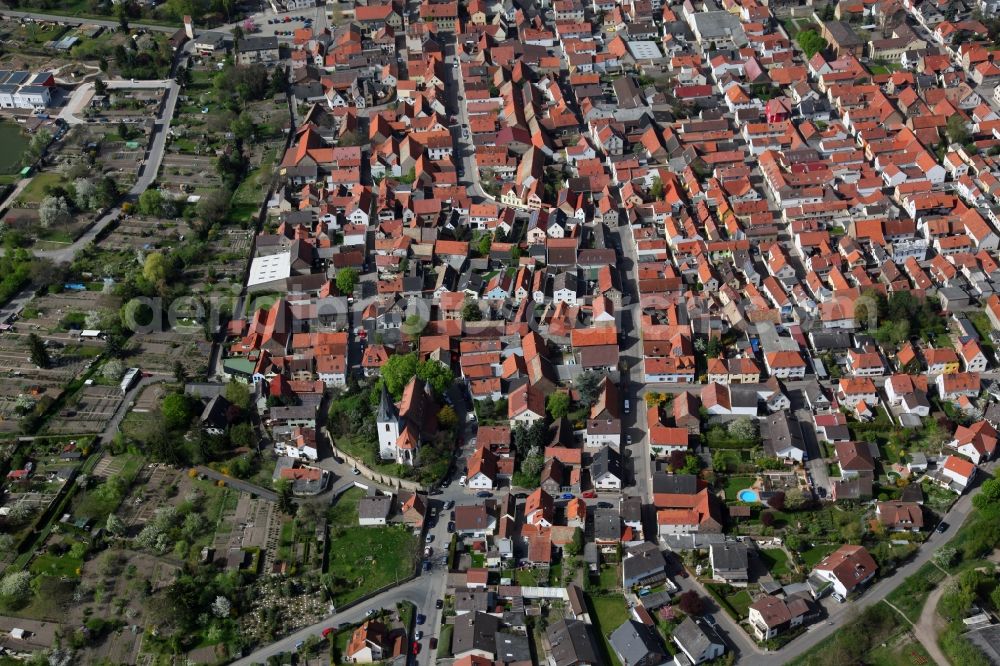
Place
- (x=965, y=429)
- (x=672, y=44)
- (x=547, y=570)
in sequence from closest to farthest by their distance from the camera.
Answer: (x=547, y=570) → (x=965, y=429) → (x=672, y=44)

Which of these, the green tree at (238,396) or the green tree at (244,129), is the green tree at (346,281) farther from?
the green tree at (244,129)

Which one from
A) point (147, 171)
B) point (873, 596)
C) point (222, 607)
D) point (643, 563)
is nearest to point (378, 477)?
point (222, 607)

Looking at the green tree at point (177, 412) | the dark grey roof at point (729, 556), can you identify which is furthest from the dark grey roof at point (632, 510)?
the green tree at point (177, 412)

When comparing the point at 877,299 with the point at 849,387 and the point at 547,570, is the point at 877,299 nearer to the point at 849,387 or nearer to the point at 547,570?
the point at 849,387

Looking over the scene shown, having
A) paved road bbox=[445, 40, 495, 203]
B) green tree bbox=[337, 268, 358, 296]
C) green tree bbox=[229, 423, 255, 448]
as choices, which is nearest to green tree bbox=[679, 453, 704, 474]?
green tree bbox=[229, 423, 255, 448]

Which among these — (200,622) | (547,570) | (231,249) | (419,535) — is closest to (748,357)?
(547,570)

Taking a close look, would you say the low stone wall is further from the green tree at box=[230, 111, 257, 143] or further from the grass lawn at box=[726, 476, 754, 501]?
the green tree at box=[230, 111, 257, 143]
